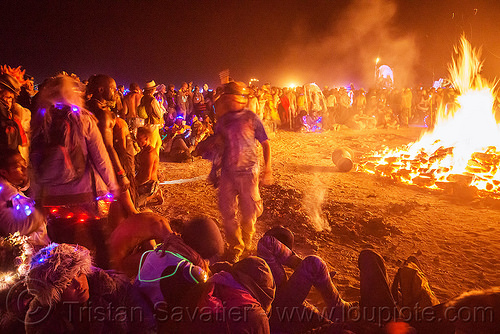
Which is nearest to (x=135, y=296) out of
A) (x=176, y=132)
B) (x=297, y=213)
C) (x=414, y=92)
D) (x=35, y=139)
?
(x=35, y=139)

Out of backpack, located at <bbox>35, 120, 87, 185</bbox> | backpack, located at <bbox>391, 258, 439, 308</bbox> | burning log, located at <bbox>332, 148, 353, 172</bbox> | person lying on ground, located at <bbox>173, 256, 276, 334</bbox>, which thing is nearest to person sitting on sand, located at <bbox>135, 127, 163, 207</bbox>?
backpack, located at <bbox>35, 120, 87, 185</bbox>

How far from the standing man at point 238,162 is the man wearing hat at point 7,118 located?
265 centimetres

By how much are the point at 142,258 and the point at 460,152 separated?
27.7 feet

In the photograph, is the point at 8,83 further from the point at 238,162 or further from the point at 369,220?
the point at 369,220

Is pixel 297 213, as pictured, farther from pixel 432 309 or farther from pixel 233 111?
pixel 432 309

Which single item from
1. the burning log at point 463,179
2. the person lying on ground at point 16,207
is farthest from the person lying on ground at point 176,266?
the burning log at point 463,179

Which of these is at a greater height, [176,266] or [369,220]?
[176,266]

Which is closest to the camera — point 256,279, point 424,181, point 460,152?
point 256,279

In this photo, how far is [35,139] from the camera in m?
2.78

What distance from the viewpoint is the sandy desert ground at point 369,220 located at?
3820mm

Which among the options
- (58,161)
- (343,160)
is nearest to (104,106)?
(58,161)

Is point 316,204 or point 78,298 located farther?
point 316,204

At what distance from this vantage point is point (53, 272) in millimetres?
1821

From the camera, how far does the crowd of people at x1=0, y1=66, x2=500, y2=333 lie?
6.27 feet
